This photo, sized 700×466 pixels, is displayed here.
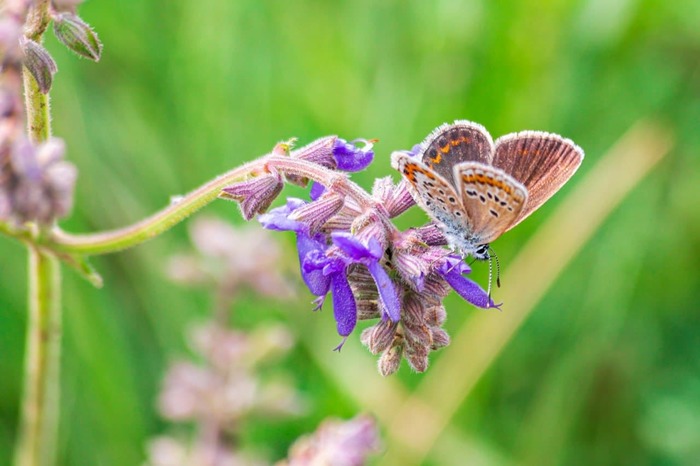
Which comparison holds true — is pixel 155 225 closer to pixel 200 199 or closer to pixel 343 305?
pixel 200 199

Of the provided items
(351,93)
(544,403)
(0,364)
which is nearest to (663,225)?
(544,403)

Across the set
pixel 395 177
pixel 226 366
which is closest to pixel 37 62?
pixel 226 366

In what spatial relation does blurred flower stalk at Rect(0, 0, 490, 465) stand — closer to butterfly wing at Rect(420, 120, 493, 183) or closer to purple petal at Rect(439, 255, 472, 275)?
purple petal at Rect(439, 255, 472, 275)

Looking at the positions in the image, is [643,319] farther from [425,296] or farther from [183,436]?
[425,296]

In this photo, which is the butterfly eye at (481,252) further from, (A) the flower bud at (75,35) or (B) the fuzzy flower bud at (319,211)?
(A) the flower bud at (75,35)

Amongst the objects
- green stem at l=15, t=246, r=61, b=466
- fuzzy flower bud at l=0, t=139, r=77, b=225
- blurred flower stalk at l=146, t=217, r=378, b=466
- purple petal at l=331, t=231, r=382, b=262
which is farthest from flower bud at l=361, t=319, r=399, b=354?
blurred flower stalk at l=146, t=217, r=378, b=466

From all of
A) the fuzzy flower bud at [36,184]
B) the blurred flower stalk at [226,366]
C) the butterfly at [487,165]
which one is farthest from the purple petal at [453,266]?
the blurred flower stalk at [226,366]
